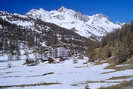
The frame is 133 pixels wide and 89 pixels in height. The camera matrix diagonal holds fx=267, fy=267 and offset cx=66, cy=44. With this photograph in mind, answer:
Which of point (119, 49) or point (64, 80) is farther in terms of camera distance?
point (119, 49)

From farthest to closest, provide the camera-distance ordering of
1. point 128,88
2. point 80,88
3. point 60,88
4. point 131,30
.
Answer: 1. point 131,30
2. point 60,88
3. point 80,88
4. point 128,88

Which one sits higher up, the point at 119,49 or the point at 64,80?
the point at 119,49

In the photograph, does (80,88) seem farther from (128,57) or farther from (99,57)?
(99,57)

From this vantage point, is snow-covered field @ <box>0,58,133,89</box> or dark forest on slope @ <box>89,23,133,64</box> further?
dark forest on slope @ <box>89,23,133,64</box>

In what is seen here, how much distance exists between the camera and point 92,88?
3058 centimetres

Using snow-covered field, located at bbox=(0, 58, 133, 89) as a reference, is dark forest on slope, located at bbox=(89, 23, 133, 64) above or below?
above

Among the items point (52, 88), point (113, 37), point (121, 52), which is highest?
point (113, 37)

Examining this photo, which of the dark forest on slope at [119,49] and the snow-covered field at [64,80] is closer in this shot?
the snow-covered field at [64,80]

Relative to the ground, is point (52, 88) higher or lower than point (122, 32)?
lower

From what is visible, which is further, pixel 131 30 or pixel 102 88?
pixel 131 30

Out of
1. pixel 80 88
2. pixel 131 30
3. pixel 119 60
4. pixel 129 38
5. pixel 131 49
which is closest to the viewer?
pixel 80 88

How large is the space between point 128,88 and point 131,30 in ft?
394

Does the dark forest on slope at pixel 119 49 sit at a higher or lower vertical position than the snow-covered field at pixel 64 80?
higher

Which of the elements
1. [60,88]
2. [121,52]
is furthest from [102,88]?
[121,52]
